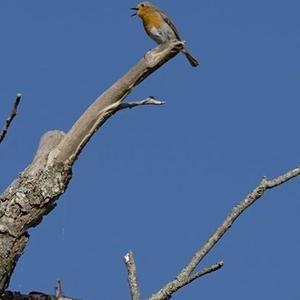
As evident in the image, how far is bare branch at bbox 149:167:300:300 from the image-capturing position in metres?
3.23

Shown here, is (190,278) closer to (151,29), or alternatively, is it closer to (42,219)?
(42,219)

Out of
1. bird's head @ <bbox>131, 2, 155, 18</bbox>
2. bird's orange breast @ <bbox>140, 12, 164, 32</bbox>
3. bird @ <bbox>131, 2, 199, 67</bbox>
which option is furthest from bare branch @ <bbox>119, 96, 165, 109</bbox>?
bird's head @ <bbox>131, 2, 155, 18</bbox>

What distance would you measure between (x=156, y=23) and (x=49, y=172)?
595 centimetres

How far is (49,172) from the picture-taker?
4273mm

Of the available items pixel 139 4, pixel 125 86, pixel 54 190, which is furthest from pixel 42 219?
pixel 139 4

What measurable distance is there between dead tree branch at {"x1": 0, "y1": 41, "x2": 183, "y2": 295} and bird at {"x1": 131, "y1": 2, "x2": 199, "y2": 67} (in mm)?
3609

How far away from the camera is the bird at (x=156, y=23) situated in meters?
8.59

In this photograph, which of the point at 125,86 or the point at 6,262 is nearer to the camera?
the point at 6,262

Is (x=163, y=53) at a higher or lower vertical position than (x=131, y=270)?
higher

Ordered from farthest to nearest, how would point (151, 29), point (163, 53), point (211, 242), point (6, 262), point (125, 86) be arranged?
point (151, 29), point (163, 53), point (125, 86), point (6, 262), point (211, 242)

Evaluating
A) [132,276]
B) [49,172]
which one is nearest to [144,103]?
[49,172]

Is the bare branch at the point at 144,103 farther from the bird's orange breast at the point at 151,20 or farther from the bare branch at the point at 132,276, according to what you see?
the bird's orange breast at the point at 151,20

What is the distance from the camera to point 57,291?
4.18 m

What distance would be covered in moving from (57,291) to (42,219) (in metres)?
0.36
